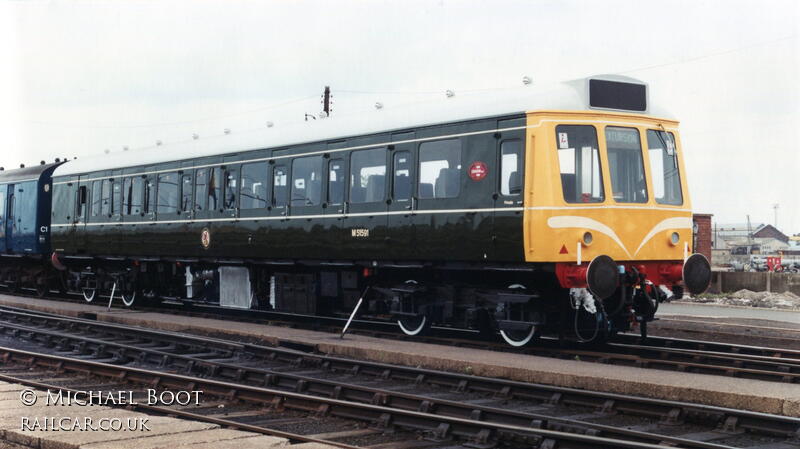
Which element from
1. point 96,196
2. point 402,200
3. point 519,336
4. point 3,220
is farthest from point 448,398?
point 3,220

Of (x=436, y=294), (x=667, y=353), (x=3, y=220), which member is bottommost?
(x=667, y=353)

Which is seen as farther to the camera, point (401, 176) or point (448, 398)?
point (401, 176)

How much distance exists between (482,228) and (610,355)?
250 cm

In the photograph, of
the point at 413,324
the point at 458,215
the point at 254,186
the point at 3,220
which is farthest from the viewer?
the point at 3,220

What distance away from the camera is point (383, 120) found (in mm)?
15578

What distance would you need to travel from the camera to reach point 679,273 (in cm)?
1374

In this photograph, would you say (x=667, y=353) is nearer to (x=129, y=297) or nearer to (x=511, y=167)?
(x=511, y=167)

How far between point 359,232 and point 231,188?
4302 mm

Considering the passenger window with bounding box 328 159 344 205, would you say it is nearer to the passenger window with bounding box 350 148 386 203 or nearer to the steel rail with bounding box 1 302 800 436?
the passenger window with bounding box 350 148 386 203

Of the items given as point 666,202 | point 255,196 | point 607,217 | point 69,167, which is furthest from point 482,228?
point 69,167

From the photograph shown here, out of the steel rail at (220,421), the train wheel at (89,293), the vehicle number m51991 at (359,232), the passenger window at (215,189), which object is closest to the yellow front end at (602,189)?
the vehicle number m51991 at (359,232)

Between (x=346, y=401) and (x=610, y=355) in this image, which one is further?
(x=610, y=355)

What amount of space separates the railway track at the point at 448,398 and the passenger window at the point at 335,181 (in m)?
3.28

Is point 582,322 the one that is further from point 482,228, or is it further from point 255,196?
point 255,196
